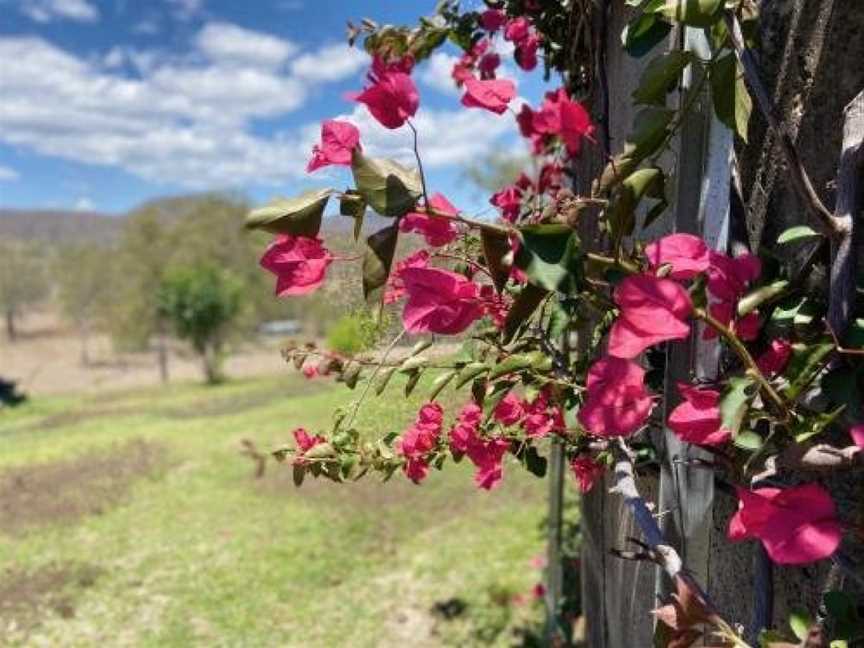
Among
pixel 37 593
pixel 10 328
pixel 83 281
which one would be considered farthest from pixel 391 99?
pixel 10 328

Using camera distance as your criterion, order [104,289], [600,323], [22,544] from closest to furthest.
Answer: [600,323] → [22,544] → [104,289]

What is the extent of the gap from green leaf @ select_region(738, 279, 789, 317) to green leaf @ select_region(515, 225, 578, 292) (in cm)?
20

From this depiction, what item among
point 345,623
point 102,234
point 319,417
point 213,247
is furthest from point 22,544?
point 102,234

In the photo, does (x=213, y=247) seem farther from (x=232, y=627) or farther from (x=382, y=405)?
(x=382, y=405)

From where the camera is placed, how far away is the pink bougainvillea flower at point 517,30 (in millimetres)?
1609

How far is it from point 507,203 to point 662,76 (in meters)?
0.69

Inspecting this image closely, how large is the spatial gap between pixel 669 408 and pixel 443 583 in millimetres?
3847

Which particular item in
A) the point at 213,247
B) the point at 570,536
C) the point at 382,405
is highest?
the point at 213,247

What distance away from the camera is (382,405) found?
1192 millimetres

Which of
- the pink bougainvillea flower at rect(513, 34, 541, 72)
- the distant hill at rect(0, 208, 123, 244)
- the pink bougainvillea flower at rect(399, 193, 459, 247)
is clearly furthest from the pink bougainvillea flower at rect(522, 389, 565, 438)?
the distant hill at rect(0, 208, 123, 244)

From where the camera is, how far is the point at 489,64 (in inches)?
77.0

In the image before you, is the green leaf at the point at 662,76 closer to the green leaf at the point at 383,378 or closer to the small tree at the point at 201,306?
the green leaf at the point at 383,378

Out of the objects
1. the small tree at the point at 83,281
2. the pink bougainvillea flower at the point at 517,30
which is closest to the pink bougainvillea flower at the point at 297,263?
the pink bougainvillea flower at the point at 517,30

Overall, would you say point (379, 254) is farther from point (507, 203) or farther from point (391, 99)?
point (507, 203)
